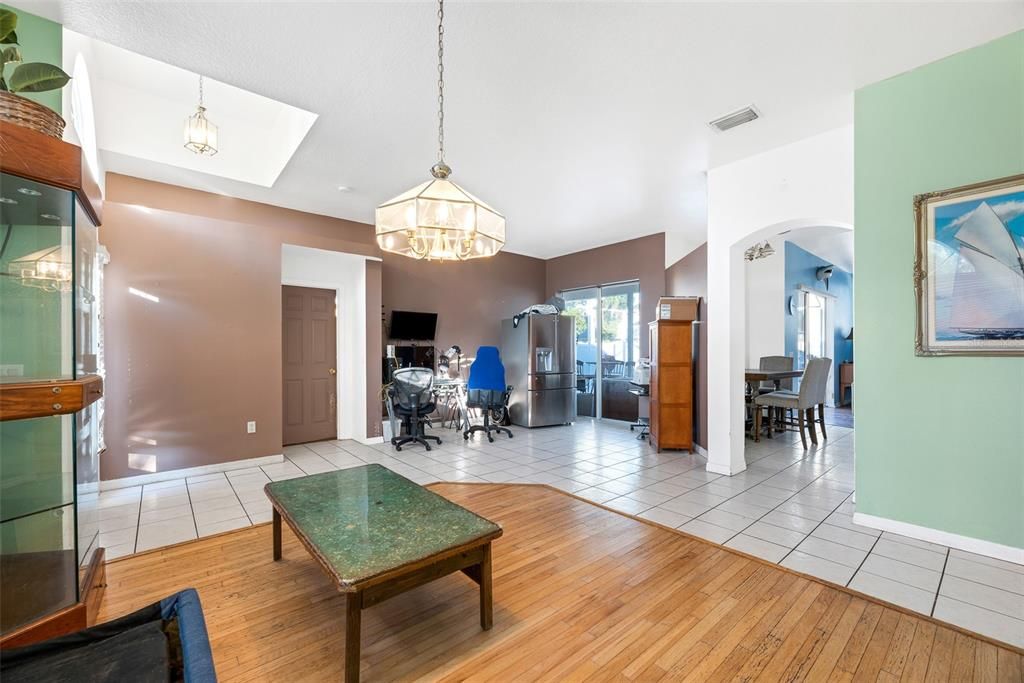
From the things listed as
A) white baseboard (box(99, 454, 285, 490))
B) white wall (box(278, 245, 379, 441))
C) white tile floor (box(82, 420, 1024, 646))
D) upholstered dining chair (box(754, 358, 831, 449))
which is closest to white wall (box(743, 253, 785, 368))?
upholstered dining chair (box(754, 358, 831, 449))

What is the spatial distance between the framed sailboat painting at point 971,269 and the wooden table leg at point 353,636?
11.6ft

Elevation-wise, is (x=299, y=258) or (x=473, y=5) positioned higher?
(x=473, y=5)

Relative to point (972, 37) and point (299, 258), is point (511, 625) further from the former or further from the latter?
point (299, 258)

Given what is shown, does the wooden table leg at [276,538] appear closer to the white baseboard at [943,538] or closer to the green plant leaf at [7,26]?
the green plant leaf at [7,26]

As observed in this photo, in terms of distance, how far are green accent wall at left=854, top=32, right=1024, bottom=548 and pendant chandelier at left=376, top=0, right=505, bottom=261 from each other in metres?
2.66

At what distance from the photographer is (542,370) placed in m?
6.54

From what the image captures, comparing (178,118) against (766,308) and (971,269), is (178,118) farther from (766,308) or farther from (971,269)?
(766,308)

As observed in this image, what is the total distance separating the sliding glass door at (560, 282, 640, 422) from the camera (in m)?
6.83

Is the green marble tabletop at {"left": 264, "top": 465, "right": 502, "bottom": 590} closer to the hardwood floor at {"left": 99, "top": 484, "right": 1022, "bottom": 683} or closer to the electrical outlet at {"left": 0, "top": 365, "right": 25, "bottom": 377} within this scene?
the hardwood floor at {"left": 99, "top": 484, "right": 1022, "bottom": 683}

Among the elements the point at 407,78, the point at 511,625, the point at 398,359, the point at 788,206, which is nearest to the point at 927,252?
the point at 788,206

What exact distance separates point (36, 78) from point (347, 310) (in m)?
4.18

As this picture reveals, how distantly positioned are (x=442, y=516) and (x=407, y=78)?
8.84ft

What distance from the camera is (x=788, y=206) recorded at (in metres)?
3.50

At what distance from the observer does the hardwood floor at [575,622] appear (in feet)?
Result: 5.29
